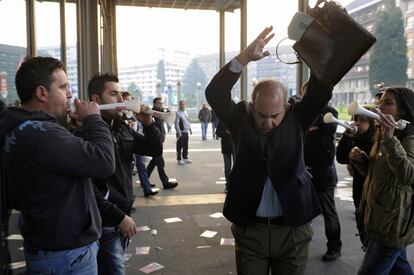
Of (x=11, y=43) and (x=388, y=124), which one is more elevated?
(x=11, y=43)

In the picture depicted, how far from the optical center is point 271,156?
2150 mm

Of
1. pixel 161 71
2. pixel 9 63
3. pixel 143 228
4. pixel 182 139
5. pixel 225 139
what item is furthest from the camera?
pixel 161 71

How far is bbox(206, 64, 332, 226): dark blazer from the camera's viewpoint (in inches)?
84.4

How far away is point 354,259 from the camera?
3939mm

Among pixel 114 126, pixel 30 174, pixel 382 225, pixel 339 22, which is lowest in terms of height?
pixel 382 225

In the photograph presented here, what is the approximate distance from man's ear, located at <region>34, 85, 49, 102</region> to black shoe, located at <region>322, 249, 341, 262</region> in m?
3.27

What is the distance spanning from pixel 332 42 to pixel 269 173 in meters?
0.81

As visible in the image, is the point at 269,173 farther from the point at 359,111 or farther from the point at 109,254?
the point at 109,254

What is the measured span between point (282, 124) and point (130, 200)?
1.10m

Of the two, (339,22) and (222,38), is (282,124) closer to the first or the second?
(339,22)

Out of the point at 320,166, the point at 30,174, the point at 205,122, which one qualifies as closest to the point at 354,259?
the point at 320,166

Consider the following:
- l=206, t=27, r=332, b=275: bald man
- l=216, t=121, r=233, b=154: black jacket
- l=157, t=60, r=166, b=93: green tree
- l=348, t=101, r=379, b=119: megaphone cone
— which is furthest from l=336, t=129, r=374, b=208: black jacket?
l=157, t=60, r=166, b=93: green tree

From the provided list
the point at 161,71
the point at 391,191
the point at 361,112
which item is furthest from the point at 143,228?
the point at 161,71

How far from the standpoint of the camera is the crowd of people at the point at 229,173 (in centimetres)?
162
